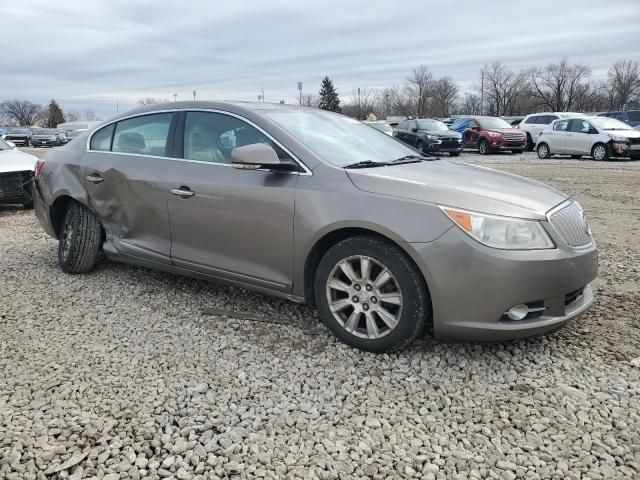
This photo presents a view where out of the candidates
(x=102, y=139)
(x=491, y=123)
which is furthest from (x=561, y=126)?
(x=102, y=139)

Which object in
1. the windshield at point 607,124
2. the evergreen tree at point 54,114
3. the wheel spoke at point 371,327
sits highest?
the evergreen tree at point 54,114

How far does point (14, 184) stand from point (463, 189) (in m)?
7.67

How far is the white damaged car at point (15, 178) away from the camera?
8.34 m

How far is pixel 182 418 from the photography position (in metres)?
2.67

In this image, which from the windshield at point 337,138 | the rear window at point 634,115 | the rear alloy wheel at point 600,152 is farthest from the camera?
the rear window at point 634,115

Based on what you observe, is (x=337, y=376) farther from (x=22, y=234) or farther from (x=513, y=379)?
(x=22, y=234)

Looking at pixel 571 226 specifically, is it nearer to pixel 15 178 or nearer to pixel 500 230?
pixel 500 230

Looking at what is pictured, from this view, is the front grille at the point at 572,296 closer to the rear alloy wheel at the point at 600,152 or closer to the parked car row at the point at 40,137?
the rear alloy wheel at the point at 600,152

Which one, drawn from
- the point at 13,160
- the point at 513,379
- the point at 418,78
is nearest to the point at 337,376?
the point at 513,379

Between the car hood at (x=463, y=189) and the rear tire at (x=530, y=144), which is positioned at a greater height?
the rear tire at (x=530, y=144)

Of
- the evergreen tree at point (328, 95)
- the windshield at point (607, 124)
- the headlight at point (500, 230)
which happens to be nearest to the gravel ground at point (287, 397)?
the headlight at point (500, 230)

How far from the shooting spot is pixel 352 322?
3.29 meters

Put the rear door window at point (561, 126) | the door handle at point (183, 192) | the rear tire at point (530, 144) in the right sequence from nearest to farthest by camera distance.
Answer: the door handle at point (183, 192) → the rear door window at point (561, 126) → the rear tire at point (530, 144)

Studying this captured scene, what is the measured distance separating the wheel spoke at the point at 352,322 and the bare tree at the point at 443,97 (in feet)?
279
